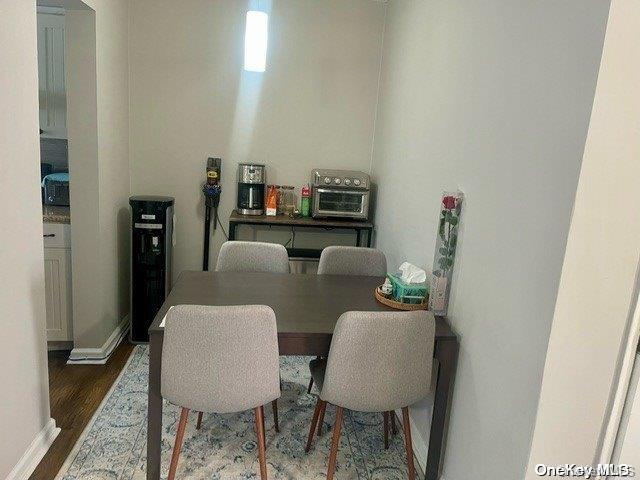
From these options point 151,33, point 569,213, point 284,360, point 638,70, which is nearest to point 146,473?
point 284,360

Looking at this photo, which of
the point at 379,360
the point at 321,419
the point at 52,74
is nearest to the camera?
the point at 379,360

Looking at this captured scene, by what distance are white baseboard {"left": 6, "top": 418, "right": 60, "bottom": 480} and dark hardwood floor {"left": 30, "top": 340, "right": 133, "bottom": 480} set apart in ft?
0.07

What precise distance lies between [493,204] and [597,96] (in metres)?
0.56

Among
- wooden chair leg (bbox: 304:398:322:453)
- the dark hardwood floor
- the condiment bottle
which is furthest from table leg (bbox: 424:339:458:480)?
the condiment bottle

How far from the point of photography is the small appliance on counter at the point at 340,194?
11.5ft

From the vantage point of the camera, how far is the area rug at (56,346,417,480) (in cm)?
211

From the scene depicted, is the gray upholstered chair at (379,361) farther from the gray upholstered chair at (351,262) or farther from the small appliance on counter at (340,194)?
the small appliance on counter at (340,194)

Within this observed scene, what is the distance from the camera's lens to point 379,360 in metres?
1.85

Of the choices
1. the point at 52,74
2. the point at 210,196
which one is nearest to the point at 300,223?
the point at 210,196

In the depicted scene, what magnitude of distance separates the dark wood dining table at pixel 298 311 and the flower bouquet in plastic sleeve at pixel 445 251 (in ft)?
0.30

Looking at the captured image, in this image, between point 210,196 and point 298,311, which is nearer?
point 298,311

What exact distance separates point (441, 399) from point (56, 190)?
2.70 m

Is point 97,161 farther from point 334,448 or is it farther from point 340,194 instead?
point 334,448

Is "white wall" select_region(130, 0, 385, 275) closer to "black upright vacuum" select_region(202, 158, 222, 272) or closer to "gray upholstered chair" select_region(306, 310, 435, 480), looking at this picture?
"black upright vacuum" select_region(202, 158, 222, 272)
